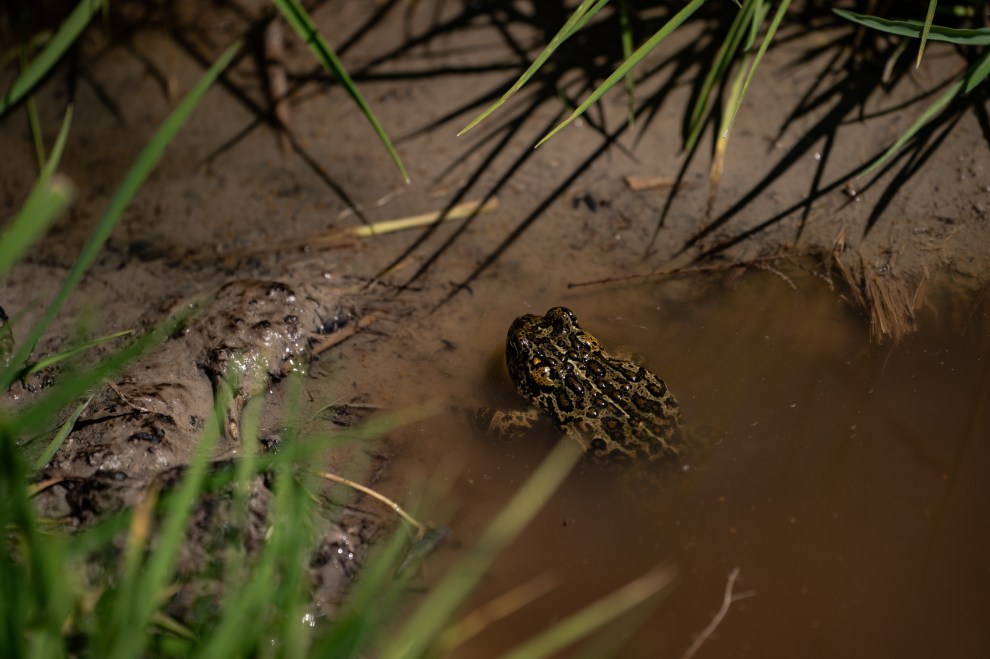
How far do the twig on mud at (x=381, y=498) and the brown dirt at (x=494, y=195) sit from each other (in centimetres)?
17

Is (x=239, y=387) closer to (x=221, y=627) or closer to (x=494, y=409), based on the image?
(x=494, y=409)

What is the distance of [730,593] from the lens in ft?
9.84

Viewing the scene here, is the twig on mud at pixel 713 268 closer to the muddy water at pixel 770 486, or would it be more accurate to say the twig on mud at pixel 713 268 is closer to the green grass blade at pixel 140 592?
the muddy water at pixel 770 486

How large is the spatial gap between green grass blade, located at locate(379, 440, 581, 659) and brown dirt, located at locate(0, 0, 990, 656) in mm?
167

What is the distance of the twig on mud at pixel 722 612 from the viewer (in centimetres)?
288

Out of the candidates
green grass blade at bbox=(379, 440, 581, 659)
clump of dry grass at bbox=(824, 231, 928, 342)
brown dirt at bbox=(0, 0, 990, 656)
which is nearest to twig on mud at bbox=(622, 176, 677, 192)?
brown dirt at bbox=(0, 0, 990, 656)

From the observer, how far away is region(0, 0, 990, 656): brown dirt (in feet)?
12.7

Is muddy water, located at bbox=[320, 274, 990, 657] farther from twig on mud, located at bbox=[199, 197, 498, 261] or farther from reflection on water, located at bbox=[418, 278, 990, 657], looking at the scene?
twig on mud, located at bbox=[199, 197, 498, 261]

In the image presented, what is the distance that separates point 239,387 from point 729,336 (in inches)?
88.3

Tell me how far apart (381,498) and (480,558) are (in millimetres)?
514

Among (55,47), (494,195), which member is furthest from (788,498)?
(55,47)

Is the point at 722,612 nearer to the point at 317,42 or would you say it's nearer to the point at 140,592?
the point at 140,592

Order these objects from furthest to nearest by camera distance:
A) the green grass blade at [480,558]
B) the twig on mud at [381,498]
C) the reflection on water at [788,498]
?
1. the twig on mud at [381,498]
2. the reflection on water at [788,498]
3. the green grass blade at [480,558]

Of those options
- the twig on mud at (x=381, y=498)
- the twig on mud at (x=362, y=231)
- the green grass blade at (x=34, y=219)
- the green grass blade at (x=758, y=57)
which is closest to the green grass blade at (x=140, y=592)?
the green grass blade at (x=34, y=219)
